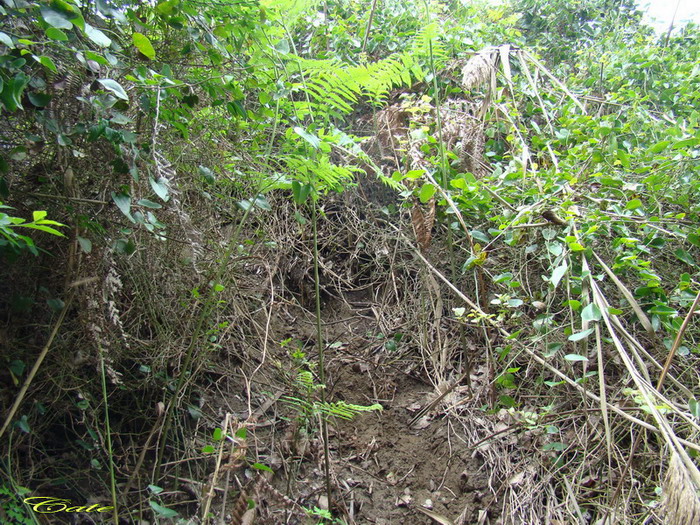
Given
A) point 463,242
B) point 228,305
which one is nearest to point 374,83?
point 463,242

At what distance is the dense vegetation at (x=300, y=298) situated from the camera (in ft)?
5.63

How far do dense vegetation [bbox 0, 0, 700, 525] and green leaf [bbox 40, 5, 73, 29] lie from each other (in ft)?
0.06

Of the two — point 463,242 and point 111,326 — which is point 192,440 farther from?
point 463,242

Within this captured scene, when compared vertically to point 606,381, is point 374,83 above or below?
above

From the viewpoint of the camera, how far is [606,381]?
90.5 inches

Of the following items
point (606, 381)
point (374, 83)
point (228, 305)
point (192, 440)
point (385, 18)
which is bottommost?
point (192, 440)

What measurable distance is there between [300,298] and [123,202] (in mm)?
1726

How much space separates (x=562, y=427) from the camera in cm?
223

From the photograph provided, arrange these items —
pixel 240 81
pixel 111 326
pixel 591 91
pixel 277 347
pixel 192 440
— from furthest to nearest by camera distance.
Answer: pixel 591 91
pixel 277 347
pixel 192 440
pixel 240 81
pixel 111 326

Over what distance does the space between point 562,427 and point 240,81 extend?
2203 mm

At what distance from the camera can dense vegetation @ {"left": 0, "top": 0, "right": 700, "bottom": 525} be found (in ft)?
5.63

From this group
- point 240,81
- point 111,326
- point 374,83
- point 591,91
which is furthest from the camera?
point 591,91

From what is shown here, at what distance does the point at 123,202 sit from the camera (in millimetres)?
1619

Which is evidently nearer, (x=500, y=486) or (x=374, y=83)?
(x=500, y=486)
